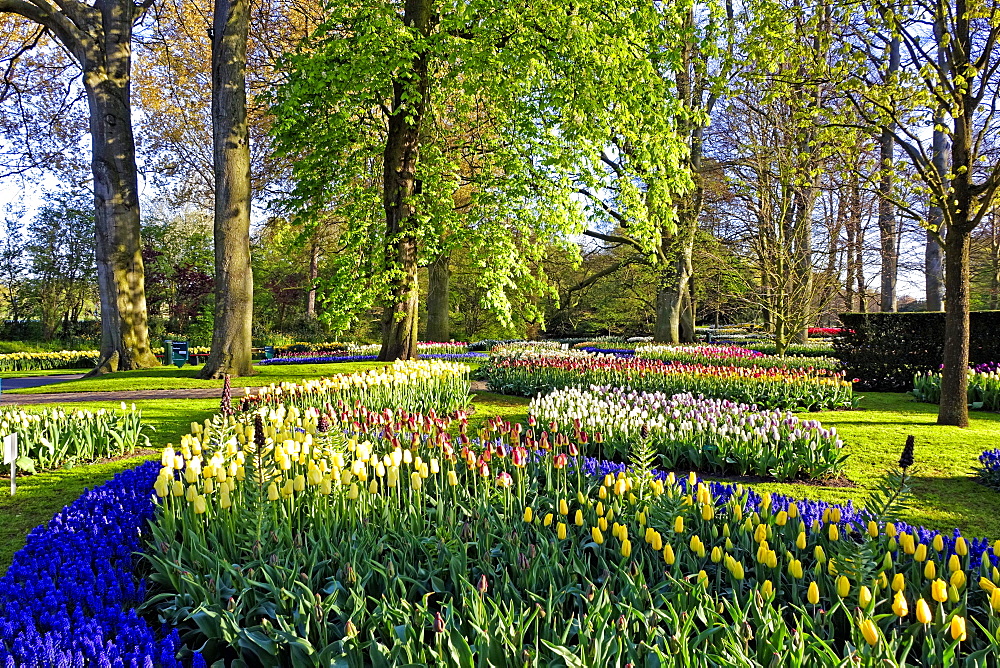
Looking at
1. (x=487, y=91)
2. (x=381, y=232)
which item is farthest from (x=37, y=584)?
(x=487, y=91)

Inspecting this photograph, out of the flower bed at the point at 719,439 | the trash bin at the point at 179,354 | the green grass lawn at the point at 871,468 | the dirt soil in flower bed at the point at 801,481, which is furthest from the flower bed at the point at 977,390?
the trash bin at the point at 179,354

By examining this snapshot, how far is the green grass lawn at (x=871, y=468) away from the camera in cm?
468

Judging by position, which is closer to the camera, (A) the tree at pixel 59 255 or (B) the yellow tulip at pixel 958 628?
(B) the yellow tulip at pixel 958 628

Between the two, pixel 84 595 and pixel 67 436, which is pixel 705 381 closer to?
pixel 67 436

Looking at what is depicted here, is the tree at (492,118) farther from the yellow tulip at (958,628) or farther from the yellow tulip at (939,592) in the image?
the yellow tulip at (958,628)

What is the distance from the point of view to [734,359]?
504 inches

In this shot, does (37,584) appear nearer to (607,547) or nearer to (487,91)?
(607,547)

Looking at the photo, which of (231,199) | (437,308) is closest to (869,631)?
(231,199)

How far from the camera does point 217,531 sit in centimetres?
330

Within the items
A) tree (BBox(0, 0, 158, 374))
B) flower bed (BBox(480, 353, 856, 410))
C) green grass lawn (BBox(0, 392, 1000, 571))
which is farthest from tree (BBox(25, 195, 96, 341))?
flower bed (BBox(480, 353, 856, 410))

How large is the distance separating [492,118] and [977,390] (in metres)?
10.1

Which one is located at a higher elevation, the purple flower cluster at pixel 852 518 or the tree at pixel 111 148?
the tree at pixel 111 148

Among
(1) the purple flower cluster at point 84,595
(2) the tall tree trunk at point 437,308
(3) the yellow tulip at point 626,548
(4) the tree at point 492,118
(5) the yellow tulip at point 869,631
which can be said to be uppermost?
(4) the tree at point 492,118

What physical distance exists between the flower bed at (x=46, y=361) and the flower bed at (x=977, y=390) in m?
22.2
